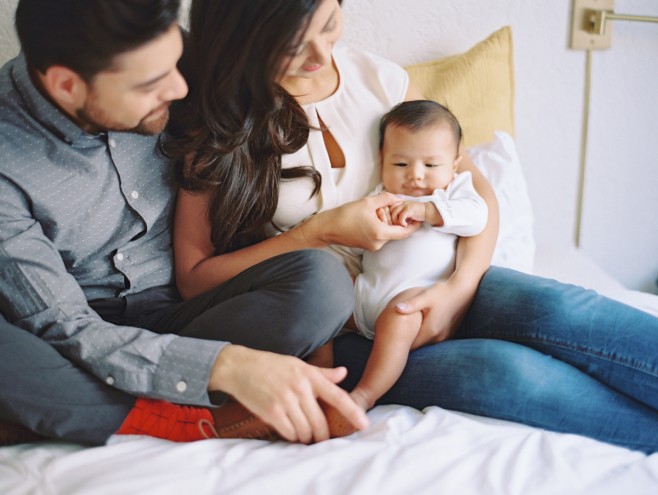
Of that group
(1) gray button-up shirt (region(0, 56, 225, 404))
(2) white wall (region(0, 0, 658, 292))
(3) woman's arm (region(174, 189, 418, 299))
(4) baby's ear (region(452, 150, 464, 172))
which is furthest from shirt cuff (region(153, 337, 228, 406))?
(2) white wall (region(0, 0, 658, 292))

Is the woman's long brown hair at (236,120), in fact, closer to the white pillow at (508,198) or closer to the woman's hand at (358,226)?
the woman's hand at (358,226)

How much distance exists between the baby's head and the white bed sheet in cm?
51

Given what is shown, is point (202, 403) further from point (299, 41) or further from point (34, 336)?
point (299, 41)

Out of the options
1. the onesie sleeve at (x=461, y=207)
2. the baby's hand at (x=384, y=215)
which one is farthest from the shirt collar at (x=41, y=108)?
the onesie sleeve at (x=461, y=207)

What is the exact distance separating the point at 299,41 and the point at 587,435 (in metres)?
0.81

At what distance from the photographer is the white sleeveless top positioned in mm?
1398

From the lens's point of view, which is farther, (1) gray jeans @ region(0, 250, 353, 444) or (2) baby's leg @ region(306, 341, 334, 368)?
(2) baby's leg @ region(306, 341, 334, 368)

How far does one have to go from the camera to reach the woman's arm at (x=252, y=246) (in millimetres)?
1279

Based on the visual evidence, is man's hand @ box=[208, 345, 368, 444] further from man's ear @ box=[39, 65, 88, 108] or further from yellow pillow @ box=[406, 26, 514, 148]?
yellow pillow @ box=[406, 26, 514, 148]

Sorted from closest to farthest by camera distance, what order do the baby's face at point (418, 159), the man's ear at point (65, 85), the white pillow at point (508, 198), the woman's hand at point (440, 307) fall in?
the man's ear at point (65, 85)
the woman's hand at point (440, 307)
the baby's face at point (418, 159)
the white pillow at point (508, 198)

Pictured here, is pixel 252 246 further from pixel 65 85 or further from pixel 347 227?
pixel 65 85

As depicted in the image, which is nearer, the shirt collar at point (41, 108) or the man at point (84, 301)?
the man at point (84, 301)

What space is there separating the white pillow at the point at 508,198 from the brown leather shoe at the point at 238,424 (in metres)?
0.78

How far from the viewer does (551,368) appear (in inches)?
45.3
